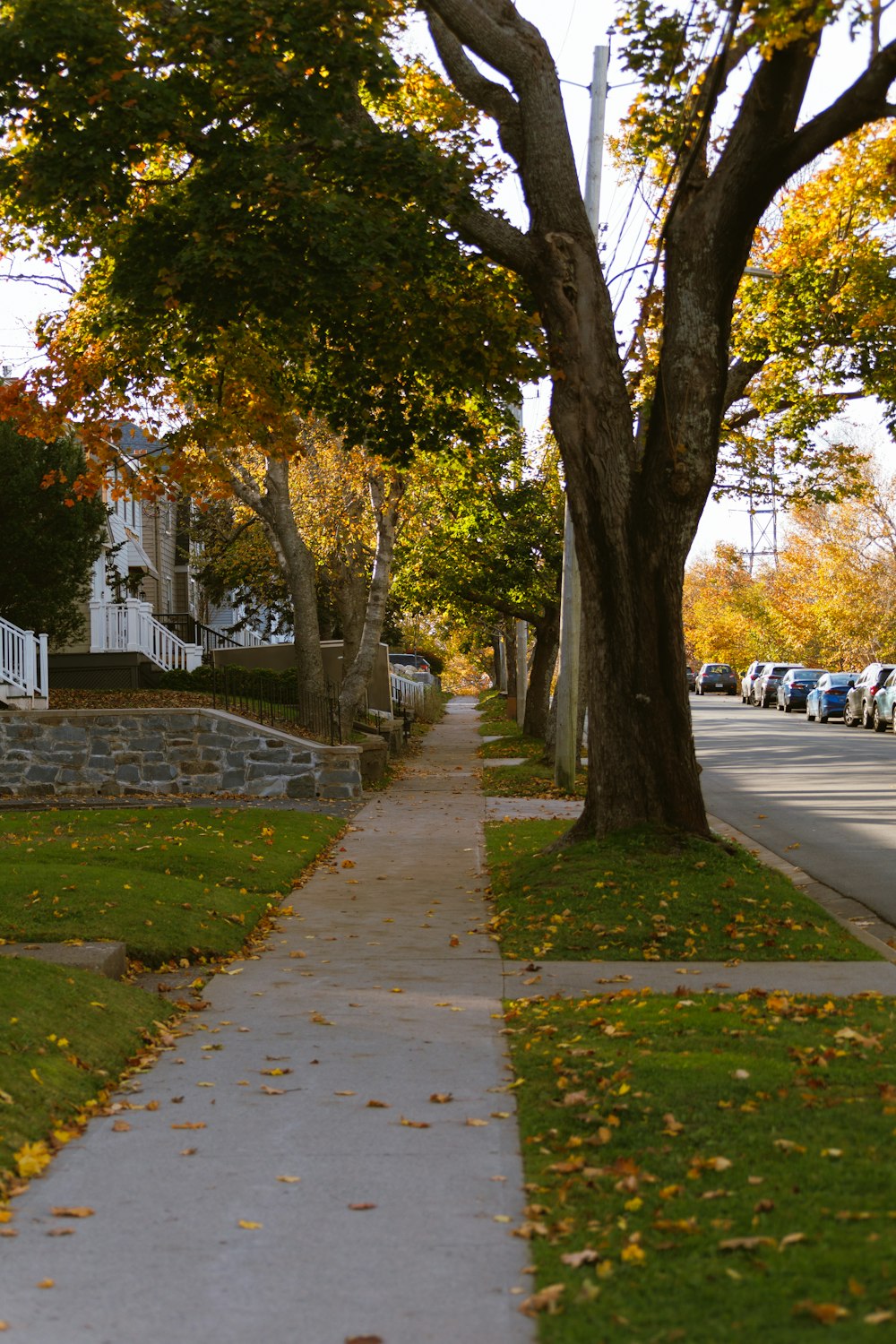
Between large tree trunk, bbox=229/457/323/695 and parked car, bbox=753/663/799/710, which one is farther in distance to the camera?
parked car, bbox=753/663/799/710

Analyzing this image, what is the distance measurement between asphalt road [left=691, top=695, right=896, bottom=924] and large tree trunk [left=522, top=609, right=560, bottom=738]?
3.76 m

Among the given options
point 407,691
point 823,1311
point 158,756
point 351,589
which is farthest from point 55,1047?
point 407,691

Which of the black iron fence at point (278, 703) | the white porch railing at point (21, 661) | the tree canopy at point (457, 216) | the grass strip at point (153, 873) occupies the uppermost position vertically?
the tree canopy at point (457, 216)

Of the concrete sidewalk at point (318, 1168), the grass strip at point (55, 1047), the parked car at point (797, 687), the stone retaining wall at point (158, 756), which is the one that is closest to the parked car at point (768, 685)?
the parked car at point (797, 687)

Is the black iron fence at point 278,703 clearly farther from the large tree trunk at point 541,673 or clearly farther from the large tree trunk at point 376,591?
the large tree trunk at point 541,673

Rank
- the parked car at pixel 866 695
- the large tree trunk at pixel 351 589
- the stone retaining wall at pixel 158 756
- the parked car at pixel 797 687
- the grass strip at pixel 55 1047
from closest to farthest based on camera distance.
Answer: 1. the grass strip at pixel 55 1047
2. the stone retaining wall at pixel 158 756
3. the large tree trunk at pixel 351 589
4. the parked car at pixel 866 695
5. the parked car at pixel 797 687

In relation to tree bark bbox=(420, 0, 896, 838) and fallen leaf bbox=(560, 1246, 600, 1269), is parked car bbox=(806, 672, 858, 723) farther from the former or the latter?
fallen leaf bbox=(560, 1246, 600, 1269)

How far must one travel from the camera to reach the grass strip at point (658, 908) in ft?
32.0

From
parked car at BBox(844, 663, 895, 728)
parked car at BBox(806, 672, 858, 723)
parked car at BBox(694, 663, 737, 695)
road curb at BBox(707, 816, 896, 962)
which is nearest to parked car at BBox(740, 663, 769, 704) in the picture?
parked car at BBox(694, 663, 737, 695)

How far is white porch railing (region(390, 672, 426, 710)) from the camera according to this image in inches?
1698

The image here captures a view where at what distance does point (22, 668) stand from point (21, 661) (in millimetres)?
118

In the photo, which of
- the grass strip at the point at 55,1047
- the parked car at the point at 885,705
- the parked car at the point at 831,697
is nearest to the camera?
the grass strip at the point at 55,1047

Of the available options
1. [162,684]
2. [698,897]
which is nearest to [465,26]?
[698,897]

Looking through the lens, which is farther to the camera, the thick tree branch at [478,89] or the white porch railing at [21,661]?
the white porch railing at [21,661]
